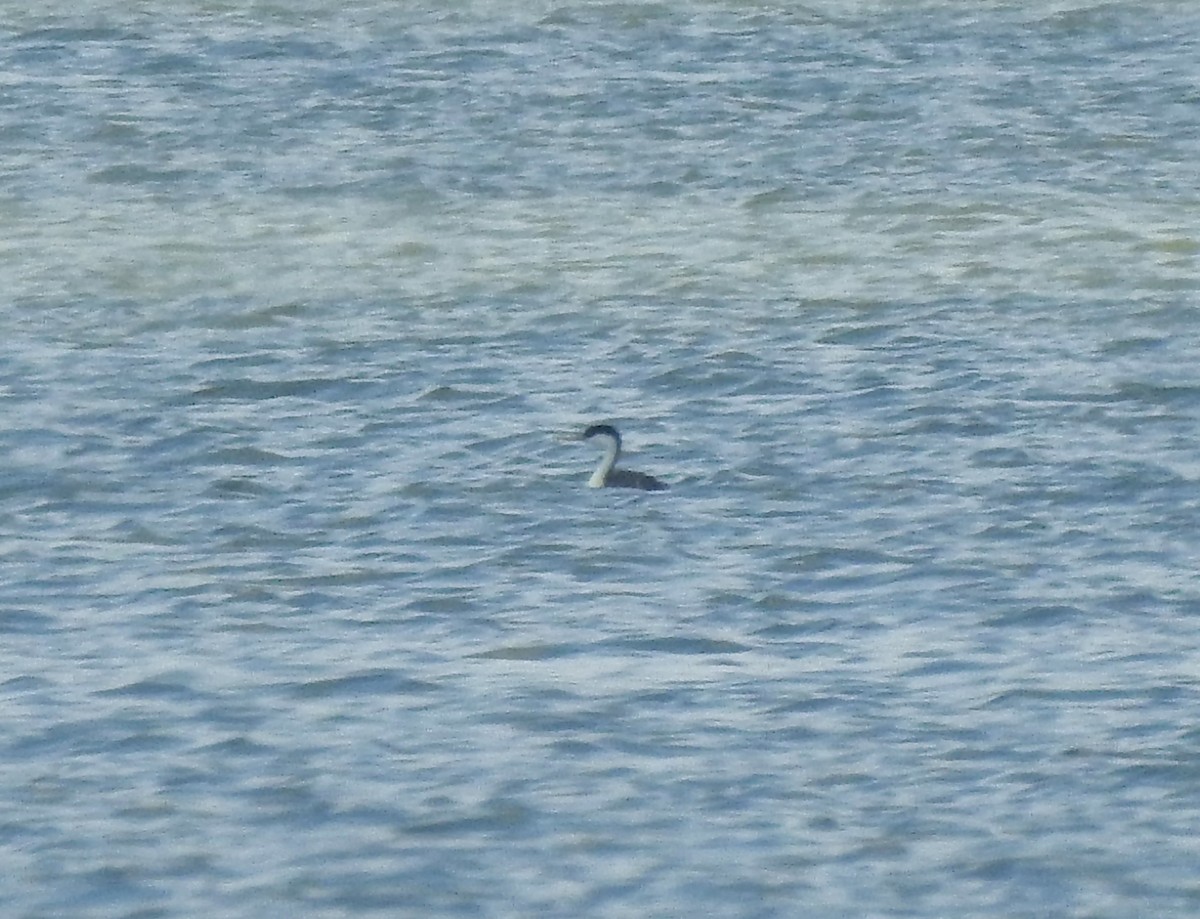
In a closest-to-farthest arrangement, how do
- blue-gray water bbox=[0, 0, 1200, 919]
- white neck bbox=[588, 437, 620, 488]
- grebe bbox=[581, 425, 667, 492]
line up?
blue-gray water bbox=[0, 0, 1200, 919]
grebe bbox=[581, 425, 667, 492]
white neck bbox=[588, 437, 620, 488]

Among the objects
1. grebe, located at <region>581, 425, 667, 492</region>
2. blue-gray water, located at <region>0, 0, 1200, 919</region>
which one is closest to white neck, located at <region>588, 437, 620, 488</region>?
grebe, located at <region>581, 425, 667, 492</region>

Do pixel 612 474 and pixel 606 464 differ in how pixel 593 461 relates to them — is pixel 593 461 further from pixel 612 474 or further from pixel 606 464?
pixel 612 474

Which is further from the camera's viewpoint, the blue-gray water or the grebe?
the grebe

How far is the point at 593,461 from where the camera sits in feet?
58.6

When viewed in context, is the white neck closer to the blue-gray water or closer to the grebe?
the grebe

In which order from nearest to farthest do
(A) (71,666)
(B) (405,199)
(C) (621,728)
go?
(C) (621,728) < (A) (71,666) < (B) (405,199)

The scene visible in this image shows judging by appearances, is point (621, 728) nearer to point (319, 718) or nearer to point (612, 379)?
point (319, 718)

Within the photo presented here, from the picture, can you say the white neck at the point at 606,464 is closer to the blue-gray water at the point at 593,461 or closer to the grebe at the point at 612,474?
the grebe at the point at 612,474

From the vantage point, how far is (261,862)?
465 inches

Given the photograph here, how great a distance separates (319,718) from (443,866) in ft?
5.84

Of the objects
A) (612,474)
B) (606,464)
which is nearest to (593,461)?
(606,464)

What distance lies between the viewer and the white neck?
17297 millimetres

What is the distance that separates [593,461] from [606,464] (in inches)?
20.5

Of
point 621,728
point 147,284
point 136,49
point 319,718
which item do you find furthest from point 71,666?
point 136,49
